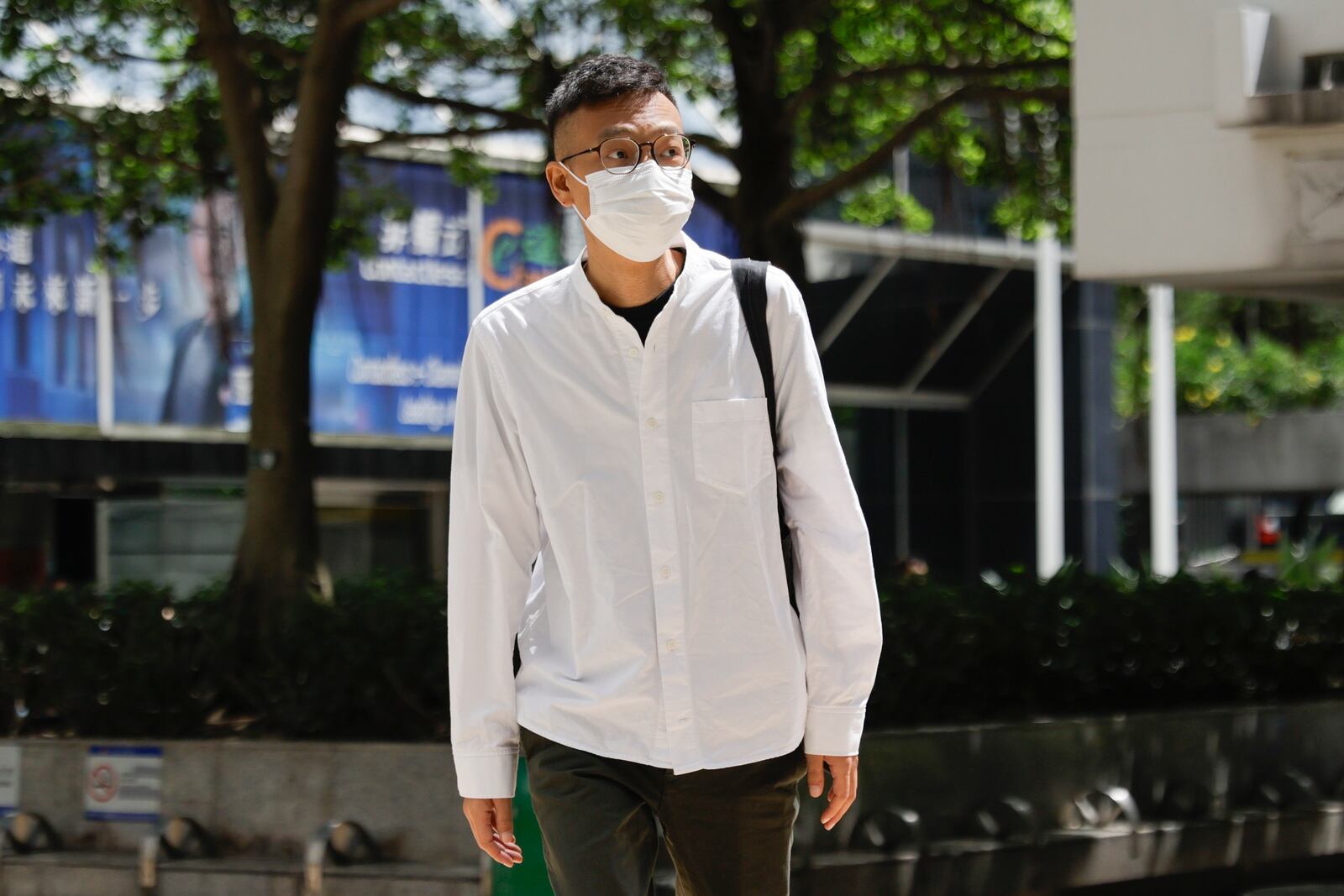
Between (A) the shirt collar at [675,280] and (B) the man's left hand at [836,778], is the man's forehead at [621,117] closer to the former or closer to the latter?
(A) the shirt collar at [675,280]

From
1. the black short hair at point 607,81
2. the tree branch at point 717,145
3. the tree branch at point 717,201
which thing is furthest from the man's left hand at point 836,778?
the tree branch at point 717,145

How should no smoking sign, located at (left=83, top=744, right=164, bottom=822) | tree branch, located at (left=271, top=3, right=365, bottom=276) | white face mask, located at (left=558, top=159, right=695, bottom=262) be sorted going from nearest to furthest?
white face mask, located at (left=558, top=159, right=695, bottom=262) → no smoking sign, located at (left=83, top=744, right=164, bottom=822) → tree branch, located at (left=271, top=3, right=365, bottom=276)

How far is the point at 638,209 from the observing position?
3.05 metres

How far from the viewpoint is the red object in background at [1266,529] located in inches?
1581

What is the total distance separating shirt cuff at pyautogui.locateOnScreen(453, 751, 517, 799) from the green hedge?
13.9 ft

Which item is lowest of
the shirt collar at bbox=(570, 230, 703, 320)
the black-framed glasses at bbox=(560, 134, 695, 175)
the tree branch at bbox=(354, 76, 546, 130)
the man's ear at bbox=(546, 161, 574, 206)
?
the shirt collar at bbox=(570, 230, 703, 320)

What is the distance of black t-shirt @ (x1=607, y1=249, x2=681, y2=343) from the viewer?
3.07 metres

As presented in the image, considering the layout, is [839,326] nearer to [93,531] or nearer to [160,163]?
[93,531]

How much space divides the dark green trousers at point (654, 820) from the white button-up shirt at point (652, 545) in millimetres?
49

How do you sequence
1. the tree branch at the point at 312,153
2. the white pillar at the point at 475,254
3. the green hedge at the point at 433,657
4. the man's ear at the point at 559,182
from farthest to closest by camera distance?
the white pillar at the point at 475,254
the tree branch at the point at 312,153
the green hedge at the point at 433,657
the man's ear at the point at 559,182

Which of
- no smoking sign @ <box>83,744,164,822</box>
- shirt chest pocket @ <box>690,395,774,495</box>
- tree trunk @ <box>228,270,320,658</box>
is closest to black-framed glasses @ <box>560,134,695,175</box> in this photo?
shirt chest pocket @ <box>690,395,774,495</box>

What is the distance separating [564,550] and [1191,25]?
6343 mm

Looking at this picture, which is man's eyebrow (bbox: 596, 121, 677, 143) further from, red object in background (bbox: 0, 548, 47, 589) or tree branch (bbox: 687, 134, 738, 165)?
red object in background (bbox: 0, 548, 47, 589)

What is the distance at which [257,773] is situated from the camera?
7016 mm
